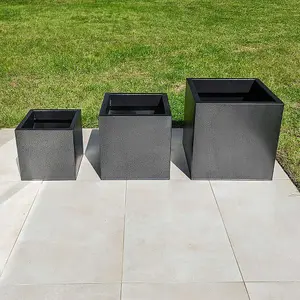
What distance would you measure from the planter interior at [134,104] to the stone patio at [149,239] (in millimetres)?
654

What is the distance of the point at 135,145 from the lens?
3971 millimetres

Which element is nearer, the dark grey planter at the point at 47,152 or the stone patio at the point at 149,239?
the stone patio at the point at 149,239

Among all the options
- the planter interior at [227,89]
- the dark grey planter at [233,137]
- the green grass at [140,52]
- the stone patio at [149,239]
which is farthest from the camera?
the green grass at [140,52]

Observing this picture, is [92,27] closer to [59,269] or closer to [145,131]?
[145,131]

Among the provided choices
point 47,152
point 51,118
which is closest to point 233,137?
point 47,152

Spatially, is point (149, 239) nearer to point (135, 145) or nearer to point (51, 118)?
point (135, 145)

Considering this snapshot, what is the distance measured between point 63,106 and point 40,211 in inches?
111

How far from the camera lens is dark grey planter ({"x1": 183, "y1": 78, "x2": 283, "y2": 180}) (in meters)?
3.86

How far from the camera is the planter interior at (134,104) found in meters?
4.41

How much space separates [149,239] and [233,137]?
49.5 inches

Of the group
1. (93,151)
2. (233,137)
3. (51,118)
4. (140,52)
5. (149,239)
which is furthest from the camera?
(140,52)

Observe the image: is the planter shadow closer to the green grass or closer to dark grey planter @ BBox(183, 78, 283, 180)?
the green grass

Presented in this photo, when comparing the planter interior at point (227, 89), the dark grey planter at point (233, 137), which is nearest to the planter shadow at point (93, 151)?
the dark grey planter at point (233, 137)

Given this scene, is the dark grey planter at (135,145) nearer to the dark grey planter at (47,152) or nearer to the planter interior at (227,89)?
the dark grey planter at (47,152)
